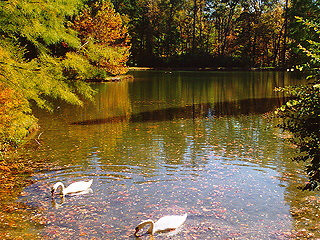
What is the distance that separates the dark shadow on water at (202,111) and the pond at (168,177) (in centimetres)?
26

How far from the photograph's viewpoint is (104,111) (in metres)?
21.6

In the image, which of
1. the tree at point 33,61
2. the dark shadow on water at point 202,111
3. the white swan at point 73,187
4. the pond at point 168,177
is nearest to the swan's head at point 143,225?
the pond at point 168,177

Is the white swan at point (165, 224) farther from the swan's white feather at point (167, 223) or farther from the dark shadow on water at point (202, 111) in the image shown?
the dark shadow on water at point (202, 111)

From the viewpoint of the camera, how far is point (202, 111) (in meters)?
21.5

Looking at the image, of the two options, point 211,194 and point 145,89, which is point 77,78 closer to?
point 211,194

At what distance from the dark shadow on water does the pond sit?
0.26 metres

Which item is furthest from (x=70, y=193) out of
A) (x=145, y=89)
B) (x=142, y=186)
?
(x=145, y=89)

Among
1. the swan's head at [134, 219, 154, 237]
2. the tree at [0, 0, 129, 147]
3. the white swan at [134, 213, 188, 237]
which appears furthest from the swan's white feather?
the tree at [0, 0, 129, 147]

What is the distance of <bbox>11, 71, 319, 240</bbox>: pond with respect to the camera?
6906mm

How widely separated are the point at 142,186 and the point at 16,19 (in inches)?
224

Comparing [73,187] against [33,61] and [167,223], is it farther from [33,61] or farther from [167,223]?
[33,61]

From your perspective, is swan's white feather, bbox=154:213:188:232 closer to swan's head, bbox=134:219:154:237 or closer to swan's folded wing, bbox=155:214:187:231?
swan's folded wing, bbox=155:214:187:231

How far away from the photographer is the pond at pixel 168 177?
6.91m

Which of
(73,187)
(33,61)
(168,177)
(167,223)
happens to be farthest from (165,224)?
(33,61)
